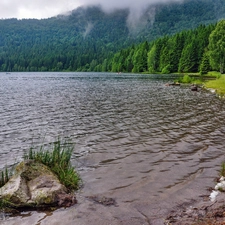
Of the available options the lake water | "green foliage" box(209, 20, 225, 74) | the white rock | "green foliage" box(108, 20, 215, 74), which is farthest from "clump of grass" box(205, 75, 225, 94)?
"green foliage" box(108, 20, 215, 74)

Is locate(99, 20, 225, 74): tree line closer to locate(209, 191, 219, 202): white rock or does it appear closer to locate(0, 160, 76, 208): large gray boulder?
locate(209, 191, 219, 202): white rock

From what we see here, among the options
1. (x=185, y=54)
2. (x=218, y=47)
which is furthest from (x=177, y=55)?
(x=218, y=47)

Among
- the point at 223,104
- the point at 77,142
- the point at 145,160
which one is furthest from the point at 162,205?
the point at 223,104

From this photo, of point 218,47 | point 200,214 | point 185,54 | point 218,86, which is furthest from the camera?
point 185,54

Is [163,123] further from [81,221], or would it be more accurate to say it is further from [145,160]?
[81,221]

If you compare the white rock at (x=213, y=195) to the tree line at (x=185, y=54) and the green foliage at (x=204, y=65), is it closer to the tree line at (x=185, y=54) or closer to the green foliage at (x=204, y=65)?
the tree line at (x=185, y=54)

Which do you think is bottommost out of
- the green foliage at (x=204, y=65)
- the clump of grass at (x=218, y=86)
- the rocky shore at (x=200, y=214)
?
the rocky shore at (x=200, y=214)

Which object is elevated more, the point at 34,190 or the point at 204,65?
the point at 204,65

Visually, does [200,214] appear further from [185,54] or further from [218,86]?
[185,54]

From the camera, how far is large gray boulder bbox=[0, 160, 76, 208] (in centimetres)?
884

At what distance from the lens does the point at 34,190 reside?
9344 millimetres

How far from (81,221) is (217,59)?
86037 mm

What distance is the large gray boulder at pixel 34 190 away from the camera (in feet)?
29.0

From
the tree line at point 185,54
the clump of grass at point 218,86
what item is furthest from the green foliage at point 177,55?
the clump of grass at point 218,86
